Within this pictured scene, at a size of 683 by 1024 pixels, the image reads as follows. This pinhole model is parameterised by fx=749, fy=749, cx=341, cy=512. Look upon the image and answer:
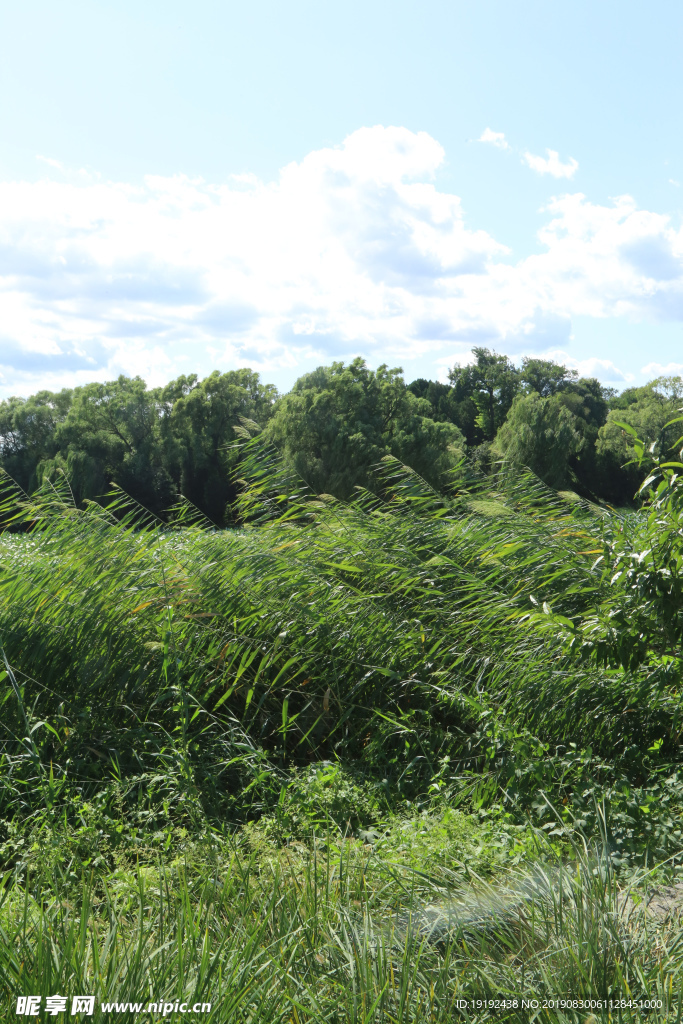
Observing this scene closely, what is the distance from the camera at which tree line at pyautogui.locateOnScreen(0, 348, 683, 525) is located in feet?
117

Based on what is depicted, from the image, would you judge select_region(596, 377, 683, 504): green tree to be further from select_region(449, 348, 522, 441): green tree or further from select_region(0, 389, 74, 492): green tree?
select_region(0, 389, 74, 492): green tree

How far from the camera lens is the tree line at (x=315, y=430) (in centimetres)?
3556

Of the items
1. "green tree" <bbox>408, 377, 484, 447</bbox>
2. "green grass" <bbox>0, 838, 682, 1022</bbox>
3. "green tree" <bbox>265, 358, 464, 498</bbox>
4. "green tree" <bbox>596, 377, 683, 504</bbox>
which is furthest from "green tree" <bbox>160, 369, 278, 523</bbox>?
"green grass" <bbox>0, 838, 682, 1022</bbox>

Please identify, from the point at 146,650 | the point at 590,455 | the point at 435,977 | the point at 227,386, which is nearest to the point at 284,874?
the point at 435,977

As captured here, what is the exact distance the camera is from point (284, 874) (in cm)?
304

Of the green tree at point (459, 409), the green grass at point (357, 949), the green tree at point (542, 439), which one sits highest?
the green tree at point (459, 409)

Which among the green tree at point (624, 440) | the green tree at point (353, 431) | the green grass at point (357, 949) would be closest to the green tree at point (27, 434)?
the green tree at point (353, 431)

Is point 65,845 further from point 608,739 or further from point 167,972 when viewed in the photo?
point 608,739

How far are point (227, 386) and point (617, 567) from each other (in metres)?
42.7

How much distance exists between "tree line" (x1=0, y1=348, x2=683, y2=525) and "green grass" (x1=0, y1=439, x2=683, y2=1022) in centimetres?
2448

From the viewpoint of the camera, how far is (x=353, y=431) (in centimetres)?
3541

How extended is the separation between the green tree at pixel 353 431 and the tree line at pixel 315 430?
0.06 metres

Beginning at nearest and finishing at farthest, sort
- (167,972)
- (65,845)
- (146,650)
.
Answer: (167,972) < (65,845) < (146,650)

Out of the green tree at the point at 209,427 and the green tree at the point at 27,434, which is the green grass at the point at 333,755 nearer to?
the green tree at the point at 209,427
